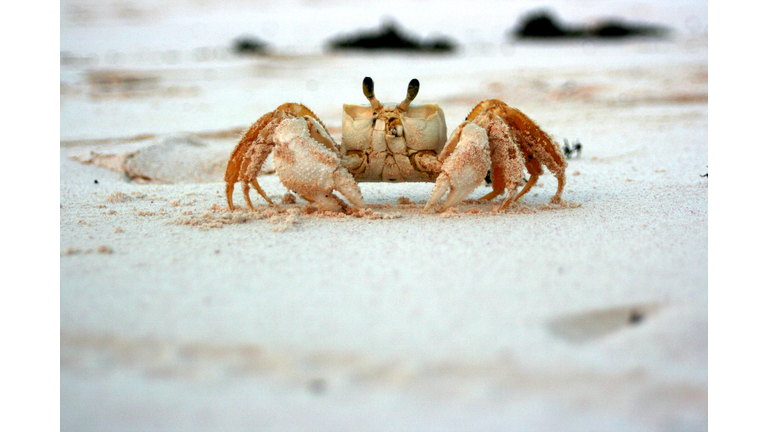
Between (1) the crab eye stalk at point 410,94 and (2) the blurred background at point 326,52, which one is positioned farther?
(2) the blurred background at point 326,52

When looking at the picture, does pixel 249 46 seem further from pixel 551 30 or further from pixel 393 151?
pixel 393 151

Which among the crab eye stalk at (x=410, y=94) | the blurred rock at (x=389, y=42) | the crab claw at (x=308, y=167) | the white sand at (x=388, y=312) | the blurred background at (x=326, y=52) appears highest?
the blurred rock at (x=389, y=42)

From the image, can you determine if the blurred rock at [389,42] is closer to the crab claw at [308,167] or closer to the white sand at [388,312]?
the white sand at [388,312]

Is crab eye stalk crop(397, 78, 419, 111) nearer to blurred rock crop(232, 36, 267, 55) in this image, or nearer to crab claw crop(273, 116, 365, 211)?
crab claw crop(273, 116, 365, 211)

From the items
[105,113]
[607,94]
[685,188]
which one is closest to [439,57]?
[607,94]

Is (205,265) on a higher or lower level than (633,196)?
lower

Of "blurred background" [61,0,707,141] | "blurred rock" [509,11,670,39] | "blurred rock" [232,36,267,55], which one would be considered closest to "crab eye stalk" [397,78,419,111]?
"blurred background" [61,0,707,141]

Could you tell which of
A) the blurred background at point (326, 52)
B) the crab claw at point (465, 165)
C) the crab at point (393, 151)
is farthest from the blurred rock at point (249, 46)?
the crab claw at point (465, 165)
